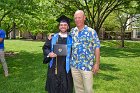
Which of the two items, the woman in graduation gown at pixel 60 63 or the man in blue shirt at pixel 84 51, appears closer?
the man in blue shirt at pixel 84 51

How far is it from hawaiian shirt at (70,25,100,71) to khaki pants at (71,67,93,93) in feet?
0.33

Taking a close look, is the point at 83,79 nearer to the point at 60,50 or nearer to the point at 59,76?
the point at 59,76

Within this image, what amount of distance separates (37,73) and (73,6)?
16005 millimetres

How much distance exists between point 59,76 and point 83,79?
505 millimetres

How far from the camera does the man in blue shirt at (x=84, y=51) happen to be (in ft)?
21.3

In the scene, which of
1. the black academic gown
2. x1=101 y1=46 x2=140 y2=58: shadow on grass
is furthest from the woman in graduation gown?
x1=101 y1=46 x2=140 y2=58: shadow on grass

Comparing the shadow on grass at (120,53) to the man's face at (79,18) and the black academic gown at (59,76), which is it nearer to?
the black academic gown at (59,76)

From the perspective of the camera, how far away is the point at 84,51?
21.3ft

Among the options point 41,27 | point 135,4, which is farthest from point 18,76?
point 41,27

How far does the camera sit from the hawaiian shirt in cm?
649

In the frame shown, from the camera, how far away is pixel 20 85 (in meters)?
10.6

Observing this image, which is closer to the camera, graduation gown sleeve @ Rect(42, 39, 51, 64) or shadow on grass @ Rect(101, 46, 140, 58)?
graduation gown sleeve @ Rect(42, 39, 51, 64)

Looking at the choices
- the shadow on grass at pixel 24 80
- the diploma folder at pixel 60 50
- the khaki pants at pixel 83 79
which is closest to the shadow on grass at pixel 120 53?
the shadow on grass at pixel 24 80

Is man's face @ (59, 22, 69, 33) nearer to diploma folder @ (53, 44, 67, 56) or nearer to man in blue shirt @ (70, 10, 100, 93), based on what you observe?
man in blue shirt @ (70, 10, 100, 93)
